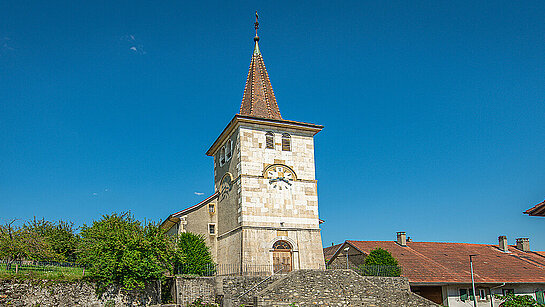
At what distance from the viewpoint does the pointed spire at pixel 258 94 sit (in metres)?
31.9

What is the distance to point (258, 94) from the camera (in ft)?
108

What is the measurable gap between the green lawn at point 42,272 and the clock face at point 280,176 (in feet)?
40.2

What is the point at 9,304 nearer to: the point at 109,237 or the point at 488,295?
the point at 109,237

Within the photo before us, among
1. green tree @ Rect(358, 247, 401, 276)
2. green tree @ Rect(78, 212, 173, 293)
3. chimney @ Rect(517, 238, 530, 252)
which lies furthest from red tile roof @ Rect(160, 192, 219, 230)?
chimney @ Rect(517, 238, 530, 252)

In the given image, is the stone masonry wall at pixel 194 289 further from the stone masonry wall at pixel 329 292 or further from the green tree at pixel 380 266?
the green tree at pixel 380 266

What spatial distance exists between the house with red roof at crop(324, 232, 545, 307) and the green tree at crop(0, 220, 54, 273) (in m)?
18.4

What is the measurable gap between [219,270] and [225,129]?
941 centimetres

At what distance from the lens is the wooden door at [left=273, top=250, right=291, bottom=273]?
28.0 meters

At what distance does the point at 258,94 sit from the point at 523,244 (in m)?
31.0

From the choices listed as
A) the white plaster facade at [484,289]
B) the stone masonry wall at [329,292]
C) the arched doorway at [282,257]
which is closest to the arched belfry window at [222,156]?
the arched doorway at [282,257]

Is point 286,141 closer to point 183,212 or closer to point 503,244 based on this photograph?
point 183,212

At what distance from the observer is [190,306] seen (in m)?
24.4

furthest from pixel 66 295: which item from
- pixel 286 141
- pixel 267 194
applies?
pixel 286 141

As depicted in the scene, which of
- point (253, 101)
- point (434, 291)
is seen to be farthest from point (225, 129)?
point (434, 291)
